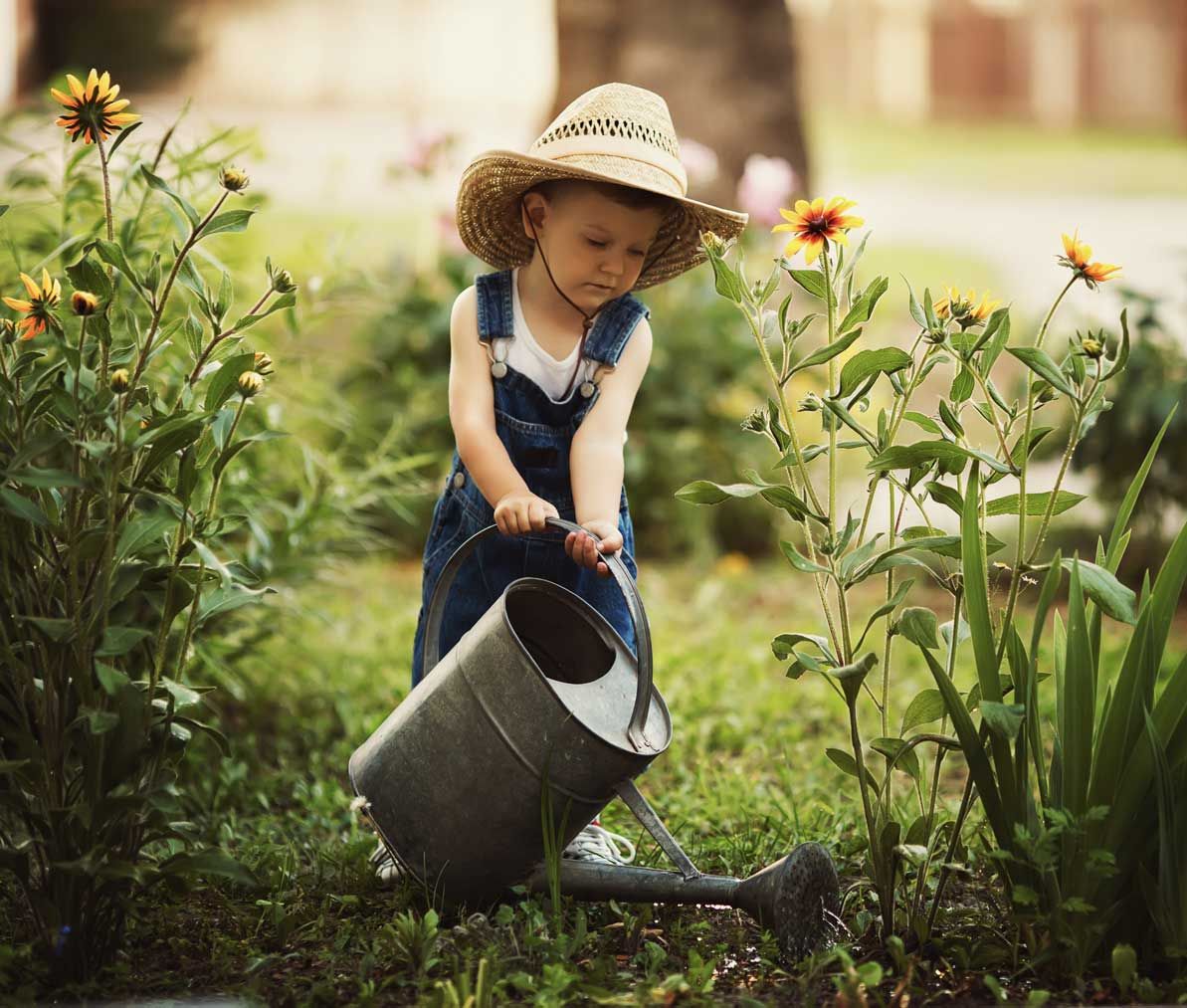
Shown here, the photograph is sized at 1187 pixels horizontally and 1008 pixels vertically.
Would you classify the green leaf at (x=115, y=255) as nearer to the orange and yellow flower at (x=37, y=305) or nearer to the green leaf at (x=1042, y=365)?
the orange and yellow flower at (x=37, y=305)

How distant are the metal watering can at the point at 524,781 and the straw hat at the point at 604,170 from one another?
611 mm

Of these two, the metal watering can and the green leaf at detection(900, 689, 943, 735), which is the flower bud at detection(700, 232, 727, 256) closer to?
the metal watering can

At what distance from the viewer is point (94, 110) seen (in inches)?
76.8

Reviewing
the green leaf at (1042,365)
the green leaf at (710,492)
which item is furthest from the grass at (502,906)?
the green leaf at (1042,365)

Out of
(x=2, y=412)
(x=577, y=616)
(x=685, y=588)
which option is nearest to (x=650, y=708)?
(x=577, y=616)

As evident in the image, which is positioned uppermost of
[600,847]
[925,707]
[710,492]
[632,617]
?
[710,492]

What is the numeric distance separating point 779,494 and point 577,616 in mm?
518

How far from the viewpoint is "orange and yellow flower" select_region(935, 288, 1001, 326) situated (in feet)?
6.66

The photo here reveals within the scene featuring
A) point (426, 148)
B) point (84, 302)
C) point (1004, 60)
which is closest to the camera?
point (84, 302)

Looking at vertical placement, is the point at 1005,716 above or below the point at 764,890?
above

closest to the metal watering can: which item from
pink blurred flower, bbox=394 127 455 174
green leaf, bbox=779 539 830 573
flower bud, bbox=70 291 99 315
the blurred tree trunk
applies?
green leaf, bbox=779 539 830 573

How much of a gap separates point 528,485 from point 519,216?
494 millimetres

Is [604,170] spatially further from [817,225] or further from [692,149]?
[692,149]

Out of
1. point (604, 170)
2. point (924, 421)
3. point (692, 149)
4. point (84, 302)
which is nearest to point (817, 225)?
point (924, 421)
